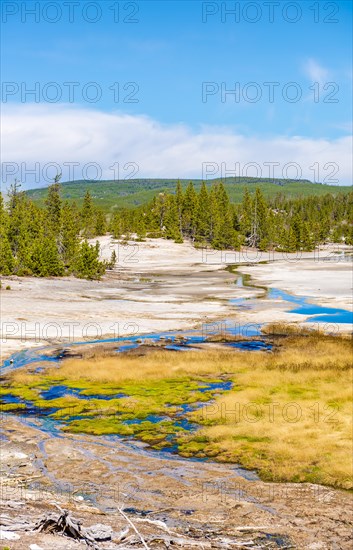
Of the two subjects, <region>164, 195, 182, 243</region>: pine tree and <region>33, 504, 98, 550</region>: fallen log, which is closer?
<region>33, 504, 98, 550</region>: fallen log

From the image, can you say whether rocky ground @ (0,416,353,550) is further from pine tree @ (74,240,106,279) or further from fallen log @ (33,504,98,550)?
pine tree @ (74,240,106,279)

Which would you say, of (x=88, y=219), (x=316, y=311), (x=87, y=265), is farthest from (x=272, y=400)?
(x=88, y=219)

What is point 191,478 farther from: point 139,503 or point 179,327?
point 179,327

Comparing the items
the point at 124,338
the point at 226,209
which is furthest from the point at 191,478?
the point at 226,209

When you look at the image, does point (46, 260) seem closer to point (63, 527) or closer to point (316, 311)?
point (316, 311)

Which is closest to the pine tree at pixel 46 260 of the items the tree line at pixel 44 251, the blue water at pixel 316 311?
the tree line at pixel 44 251

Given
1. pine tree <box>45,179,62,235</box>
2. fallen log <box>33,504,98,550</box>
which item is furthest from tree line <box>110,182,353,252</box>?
fallen log <box>33,504,98,550</box>

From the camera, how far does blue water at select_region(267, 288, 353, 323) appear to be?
3940cm

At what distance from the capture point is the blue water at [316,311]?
129 feet

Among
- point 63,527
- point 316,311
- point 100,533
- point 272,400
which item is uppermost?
point 63,527

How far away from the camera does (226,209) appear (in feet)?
412

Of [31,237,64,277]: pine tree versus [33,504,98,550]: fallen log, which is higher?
[31,237,64,277]: pine tree

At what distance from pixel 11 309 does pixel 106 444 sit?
24.5m

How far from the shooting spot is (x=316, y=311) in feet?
142
